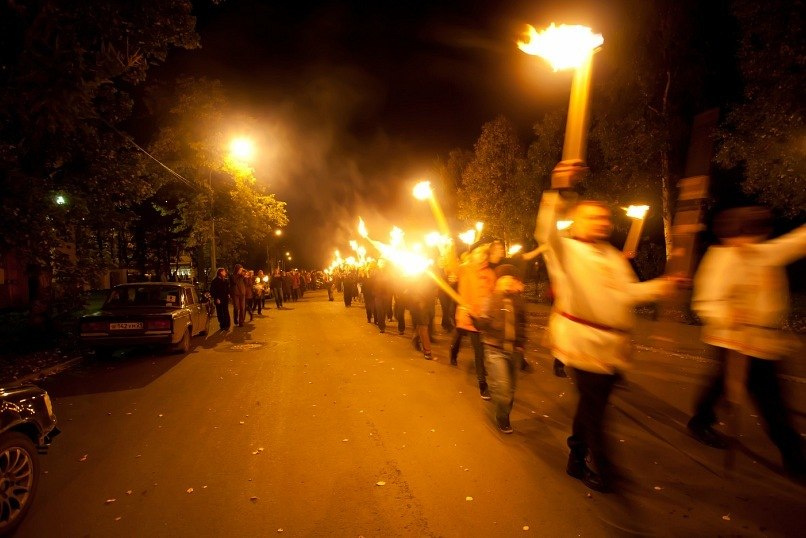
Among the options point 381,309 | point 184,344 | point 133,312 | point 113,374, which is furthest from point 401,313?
point 113,374

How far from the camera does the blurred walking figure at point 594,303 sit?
3.51 m

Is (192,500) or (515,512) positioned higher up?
(515,512)

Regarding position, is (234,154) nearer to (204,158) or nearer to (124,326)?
(204,158)

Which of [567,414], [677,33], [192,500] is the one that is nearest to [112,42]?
[192,500]

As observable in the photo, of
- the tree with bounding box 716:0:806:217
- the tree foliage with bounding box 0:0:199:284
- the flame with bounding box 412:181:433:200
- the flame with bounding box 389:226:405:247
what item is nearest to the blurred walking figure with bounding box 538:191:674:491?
the flame with bounding box 412:181:433:200

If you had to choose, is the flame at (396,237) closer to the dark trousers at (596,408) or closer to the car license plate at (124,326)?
the car license plate at (124,326)

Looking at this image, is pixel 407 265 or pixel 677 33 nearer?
pixel 407 265

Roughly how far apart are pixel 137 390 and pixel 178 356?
325cm

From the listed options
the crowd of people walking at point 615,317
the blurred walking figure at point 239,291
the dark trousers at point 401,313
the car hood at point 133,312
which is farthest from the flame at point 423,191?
the blurred walking figure at point 239,291

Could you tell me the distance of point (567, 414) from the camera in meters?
6.12

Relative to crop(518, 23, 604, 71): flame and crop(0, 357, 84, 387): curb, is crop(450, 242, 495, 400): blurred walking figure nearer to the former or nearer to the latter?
crop(518, 23, 604, 71): flame

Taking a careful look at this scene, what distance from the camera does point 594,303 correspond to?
140 inches

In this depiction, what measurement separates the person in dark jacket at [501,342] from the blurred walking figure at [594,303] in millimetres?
1595

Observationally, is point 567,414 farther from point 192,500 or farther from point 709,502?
point 192,500
